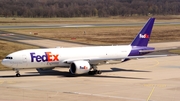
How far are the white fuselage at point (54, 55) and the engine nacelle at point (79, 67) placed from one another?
4.41 feet

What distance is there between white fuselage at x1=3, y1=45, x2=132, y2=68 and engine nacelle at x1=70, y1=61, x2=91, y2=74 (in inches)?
52.9

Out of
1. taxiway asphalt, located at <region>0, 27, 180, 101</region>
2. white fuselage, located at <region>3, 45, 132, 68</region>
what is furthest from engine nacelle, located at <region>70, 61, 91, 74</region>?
white fuselage, located at <region>3, 45, 132, 68</region>

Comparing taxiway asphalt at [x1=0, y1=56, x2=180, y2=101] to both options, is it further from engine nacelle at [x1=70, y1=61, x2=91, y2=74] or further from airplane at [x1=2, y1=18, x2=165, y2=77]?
airplane at [x1=2, y1=18, x2=165, y2=77]

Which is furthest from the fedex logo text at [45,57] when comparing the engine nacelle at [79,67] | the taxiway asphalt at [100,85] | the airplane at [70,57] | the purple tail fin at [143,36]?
the purple tail fin at [143,36]

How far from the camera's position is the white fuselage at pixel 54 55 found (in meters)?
47.6

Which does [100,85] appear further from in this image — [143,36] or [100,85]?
[143,36]

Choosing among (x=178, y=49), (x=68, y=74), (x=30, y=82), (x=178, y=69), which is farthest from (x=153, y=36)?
Result: (x=30, y=82)

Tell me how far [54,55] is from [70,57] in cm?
220

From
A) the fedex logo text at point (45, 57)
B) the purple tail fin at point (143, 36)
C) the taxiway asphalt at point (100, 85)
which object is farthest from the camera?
the purple tail fin at point (143, 36)

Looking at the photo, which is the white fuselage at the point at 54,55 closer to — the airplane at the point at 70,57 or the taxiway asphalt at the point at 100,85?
the airplane at the point at 70,57

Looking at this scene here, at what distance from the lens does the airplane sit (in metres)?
47.6

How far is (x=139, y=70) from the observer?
2167 inches

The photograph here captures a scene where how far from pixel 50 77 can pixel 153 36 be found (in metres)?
65.4

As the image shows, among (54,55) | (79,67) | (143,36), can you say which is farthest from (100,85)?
(143,36)
